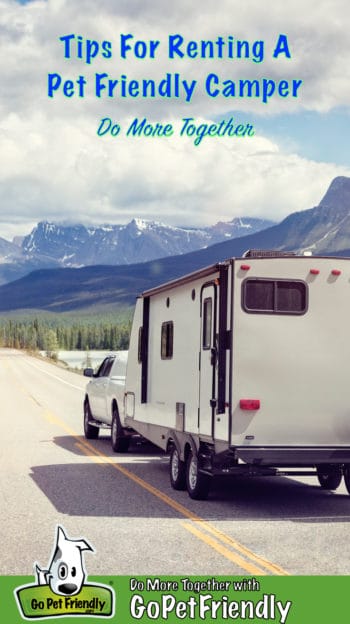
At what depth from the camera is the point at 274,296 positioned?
11930 millimetres

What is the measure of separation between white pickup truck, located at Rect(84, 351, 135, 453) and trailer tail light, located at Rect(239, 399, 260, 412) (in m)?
6.52

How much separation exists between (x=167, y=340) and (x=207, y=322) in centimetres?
206

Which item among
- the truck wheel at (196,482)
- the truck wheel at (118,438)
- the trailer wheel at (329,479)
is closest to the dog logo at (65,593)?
the truck wheel at (196,482)

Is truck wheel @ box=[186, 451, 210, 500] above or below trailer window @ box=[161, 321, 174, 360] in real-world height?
below

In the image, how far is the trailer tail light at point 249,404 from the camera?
11625 millimetres

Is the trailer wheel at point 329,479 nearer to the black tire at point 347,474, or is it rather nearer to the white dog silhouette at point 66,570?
the black tire at point 347,474

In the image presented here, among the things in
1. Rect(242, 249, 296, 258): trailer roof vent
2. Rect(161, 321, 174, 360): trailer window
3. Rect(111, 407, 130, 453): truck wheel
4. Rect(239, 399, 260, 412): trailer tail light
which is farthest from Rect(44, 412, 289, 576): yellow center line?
Rect(242, 249, 296, 258): trailer roof vent

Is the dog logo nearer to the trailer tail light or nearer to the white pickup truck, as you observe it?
the trailer tail light

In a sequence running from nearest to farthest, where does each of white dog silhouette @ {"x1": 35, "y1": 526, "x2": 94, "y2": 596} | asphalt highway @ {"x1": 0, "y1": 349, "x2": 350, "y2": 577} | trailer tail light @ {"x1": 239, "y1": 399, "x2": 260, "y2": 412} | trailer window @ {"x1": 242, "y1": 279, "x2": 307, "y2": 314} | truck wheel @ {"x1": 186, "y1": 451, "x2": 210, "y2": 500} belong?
white dog silhouette @ {"x1": 35, "y1": 526, "x2": 94, "y2": 596}, asphalt highway @ {"x1": 0, "y1": 349, "x2": 350, "y2": 577}, trailer tail light @ {"x1": 239, "y1": 399, "x2": 260, "y2": 412}, trailer window @ {"x1": 242, "y1": 279, "x2": 307, "y2": 314}, truck wheel @ {"x1": 186, "y1": 451, "x2": 210, "y2": 500}

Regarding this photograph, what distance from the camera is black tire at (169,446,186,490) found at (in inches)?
537

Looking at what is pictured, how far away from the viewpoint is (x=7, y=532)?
10422 mm

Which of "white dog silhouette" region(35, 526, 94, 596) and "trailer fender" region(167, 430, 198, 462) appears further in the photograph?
"trailer fender" region(167, 430, 198, 462)

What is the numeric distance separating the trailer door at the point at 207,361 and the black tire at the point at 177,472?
1.21 meters

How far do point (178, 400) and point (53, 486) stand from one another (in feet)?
7.04
